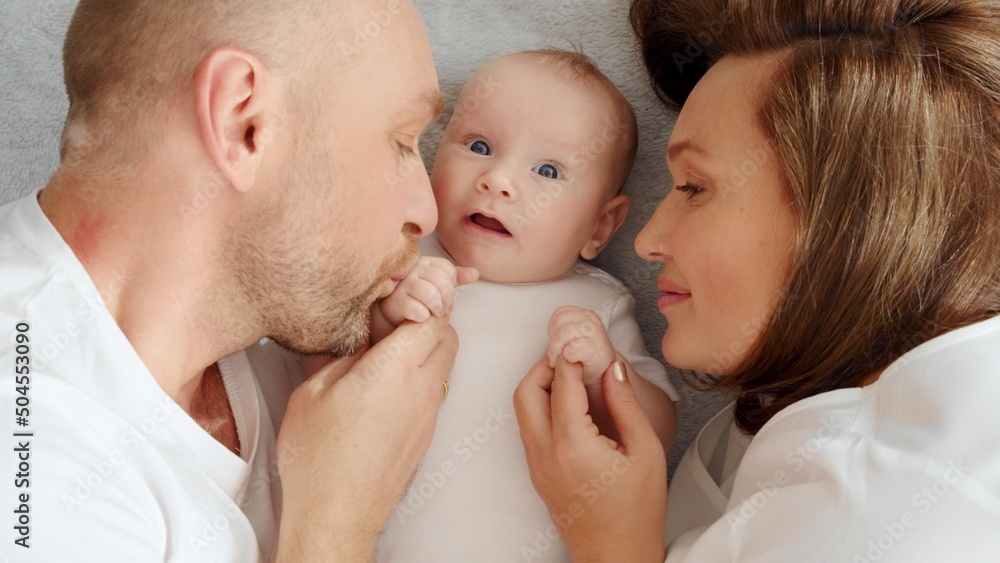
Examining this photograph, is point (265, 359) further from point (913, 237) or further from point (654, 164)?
point (913, 237)

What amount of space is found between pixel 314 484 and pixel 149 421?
31 cm

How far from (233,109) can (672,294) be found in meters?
0.94

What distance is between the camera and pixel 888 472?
3.88ft

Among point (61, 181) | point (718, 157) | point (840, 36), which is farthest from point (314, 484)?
point (840, 36)

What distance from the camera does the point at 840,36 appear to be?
58.0 inches

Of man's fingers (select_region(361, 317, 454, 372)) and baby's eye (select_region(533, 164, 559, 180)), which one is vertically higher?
baby's eye (select_region(533, 164, 559, 180))

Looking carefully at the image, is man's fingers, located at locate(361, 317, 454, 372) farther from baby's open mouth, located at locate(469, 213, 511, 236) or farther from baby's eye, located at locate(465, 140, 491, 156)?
baby's eye, located at locate(465, 140, 491, 156)

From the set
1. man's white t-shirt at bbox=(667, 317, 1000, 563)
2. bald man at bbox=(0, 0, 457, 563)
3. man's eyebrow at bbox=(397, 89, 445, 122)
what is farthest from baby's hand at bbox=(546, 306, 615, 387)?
man's eyebrow at bbox=(397, 89, 445, 122)

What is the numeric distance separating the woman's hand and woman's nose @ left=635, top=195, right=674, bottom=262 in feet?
0.93

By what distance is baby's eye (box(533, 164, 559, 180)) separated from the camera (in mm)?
1947

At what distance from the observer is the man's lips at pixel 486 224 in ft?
6.38

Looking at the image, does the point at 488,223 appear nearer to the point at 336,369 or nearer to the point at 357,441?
the point at 336,369

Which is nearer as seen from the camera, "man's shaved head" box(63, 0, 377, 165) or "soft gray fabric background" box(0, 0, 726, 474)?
"man's shaved head" box(63, 0, 377, 165)

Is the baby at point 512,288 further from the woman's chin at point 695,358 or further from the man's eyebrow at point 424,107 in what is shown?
the man's eyebrow at point 424,107
